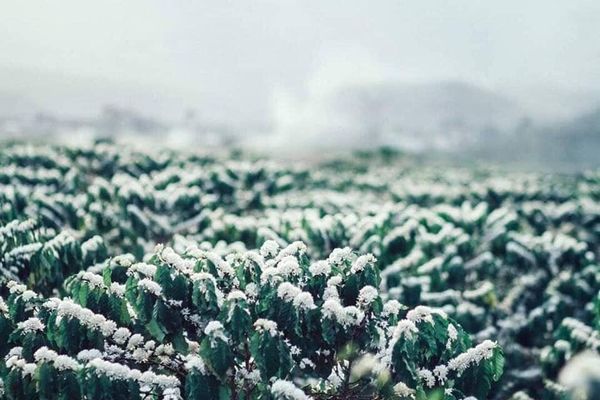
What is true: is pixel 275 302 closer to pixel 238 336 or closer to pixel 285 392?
pixel 238 336

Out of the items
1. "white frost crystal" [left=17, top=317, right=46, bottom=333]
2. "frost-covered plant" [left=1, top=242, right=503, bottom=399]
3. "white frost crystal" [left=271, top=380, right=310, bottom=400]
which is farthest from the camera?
"white frost crystal" [left=17, top=317, right=46, bottom=333]

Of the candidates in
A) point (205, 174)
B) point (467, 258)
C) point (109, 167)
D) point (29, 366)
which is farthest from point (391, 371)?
point (109, 167)

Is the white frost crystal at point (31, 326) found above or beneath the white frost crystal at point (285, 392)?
above

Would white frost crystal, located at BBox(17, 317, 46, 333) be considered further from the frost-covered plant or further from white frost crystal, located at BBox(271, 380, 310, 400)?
white frost crystal, located at BBox(271, 380, 310, 400)

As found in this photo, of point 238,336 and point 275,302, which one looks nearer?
point 238,336

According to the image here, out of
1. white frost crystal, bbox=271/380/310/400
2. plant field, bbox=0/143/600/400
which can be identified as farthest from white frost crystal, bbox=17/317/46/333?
white frost crystal, bbox=271/380/310/400

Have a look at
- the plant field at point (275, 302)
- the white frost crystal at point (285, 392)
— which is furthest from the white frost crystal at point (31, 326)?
the white frost crystal at point (285, 392)

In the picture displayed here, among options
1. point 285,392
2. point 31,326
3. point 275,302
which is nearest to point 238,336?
point 275,302

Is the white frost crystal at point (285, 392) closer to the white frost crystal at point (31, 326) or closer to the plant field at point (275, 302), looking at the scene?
the plant field at point (275, 302)
